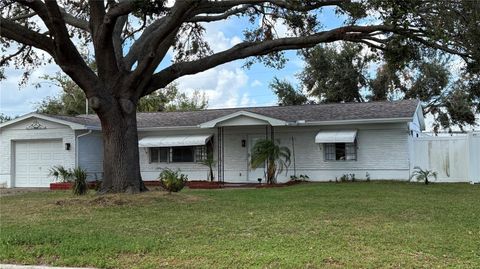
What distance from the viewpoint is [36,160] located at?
23484mm

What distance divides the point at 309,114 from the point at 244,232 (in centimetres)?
1421

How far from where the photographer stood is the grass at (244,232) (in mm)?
6945

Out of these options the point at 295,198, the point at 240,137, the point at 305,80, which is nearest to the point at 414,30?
the point at 295,198

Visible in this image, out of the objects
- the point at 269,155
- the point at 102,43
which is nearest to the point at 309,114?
the point at 269,155

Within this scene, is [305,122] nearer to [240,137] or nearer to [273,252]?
[240,137]

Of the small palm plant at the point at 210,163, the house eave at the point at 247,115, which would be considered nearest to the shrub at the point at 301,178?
the house eave at the point at 247,115

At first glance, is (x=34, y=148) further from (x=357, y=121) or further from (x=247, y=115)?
(x=357, y=121)

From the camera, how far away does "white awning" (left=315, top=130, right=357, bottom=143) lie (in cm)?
2022

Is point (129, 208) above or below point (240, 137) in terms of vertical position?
below

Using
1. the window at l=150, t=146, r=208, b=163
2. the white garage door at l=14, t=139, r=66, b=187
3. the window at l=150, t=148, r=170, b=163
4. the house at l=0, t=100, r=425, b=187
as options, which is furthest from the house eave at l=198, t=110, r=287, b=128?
the white garage door at l=14, t=139, r=66, b=187

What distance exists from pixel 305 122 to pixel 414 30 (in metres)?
8.17

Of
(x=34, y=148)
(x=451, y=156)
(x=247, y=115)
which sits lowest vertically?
(x=451, y=156)

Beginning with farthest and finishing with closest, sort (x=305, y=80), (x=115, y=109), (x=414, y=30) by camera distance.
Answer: (x=305, y=80), (x=115, y=109), (x=414, y=30)

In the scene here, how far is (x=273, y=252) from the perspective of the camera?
23.6ft
